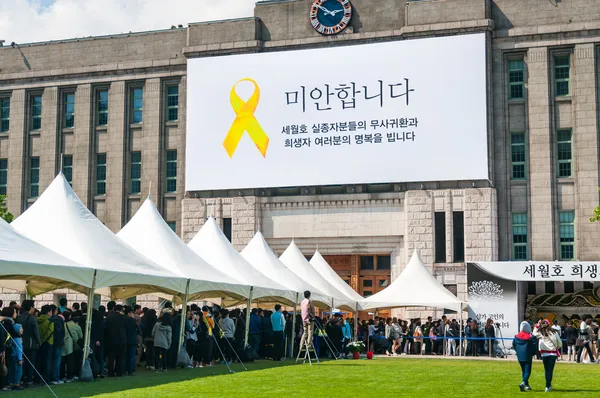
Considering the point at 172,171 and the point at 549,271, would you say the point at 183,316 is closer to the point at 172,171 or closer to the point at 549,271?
the point at 549,271

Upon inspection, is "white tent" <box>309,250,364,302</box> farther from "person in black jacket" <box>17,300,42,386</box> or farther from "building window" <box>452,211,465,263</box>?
"person in black jacket" <box>17,300,42,386</box>

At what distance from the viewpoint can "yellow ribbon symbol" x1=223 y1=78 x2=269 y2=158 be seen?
42312mm

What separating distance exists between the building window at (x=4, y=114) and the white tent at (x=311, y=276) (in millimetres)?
20581

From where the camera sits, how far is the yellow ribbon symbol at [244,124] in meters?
42.3

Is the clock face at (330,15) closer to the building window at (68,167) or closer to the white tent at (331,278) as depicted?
the white tent at (331,278)

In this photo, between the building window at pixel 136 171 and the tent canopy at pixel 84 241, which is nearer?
the tent canopy at pixel 84 241

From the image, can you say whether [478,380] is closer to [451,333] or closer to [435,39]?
[451,333]

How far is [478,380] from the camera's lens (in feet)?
67.3

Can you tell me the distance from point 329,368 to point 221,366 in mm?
3050

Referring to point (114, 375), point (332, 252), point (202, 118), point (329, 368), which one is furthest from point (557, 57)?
point (114, 375)

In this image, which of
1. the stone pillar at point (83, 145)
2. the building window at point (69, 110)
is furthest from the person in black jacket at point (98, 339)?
the building window at point (69, 110)

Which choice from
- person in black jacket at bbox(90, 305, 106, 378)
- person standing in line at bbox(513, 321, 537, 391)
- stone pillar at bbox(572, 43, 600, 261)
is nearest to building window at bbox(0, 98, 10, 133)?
stone pillar at bbox(572, 43, 600, 261)

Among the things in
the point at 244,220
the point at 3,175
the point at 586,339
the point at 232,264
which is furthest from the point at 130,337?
the point at 3,175

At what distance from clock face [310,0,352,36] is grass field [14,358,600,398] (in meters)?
20.5
